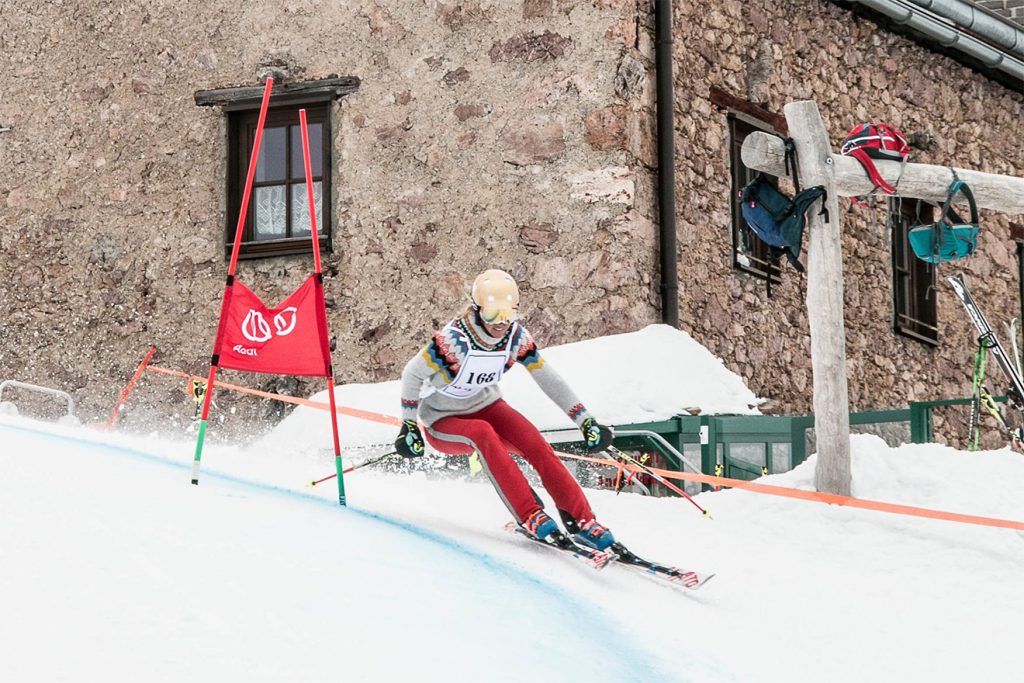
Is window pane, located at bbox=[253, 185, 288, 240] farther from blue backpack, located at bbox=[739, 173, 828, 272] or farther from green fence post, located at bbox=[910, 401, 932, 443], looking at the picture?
green fence post, located at bbox=[910, 401, 932, 443]

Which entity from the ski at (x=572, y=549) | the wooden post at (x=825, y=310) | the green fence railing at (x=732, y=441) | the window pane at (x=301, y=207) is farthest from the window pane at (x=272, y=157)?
the ski at (x=572, y=549)

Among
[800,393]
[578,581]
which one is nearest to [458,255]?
[800,393]

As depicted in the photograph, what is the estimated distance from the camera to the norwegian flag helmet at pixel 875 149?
809 centimetres

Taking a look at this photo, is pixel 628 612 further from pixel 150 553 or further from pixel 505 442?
pixel 150 553

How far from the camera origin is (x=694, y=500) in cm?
816

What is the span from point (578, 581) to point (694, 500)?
2.01 meters

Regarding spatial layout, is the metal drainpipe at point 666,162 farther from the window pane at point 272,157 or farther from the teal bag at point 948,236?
the window pane at point 272,157

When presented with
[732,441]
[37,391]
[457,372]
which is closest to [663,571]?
[457,372]

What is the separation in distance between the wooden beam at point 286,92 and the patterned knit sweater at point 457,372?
4898 mm

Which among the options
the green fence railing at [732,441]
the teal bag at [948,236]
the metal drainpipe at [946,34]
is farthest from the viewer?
the metal drainpipe at [946,34]

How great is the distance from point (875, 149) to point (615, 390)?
254 centimetres

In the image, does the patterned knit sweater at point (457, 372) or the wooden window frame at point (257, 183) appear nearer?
the patterned knit sweater at point (457, 372)

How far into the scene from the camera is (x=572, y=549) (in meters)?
6.54

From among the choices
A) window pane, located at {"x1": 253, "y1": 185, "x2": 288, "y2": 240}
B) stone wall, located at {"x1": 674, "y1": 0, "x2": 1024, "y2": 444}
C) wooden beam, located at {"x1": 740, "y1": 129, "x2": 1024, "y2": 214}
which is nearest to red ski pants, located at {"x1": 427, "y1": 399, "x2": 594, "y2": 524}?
wooden beam, located at {"x1": 740, "y1": 129, "x2": 1024, "y2": 214}
